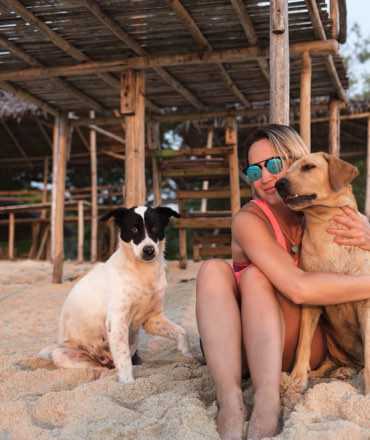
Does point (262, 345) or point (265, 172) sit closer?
point (262, 345)

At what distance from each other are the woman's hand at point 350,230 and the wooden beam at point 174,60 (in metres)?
4.15

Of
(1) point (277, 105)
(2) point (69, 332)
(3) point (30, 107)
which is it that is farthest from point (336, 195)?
(3) point (30, 107)

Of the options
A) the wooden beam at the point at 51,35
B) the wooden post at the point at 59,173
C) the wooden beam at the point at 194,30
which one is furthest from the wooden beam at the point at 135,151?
the wooden post at the point at 59,173

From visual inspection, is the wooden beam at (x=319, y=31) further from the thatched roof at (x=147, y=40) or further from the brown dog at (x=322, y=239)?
the brown dog at (x=322, y=239)

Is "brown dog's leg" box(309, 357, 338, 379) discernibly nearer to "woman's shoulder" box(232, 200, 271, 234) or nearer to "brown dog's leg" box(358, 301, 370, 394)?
"brown dog's leg" box(358, 301, 370, 394)

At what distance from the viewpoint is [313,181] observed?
123 inches

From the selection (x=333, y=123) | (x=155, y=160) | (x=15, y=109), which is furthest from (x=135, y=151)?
(x=15, y=109)

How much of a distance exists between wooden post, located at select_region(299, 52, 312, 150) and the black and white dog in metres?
3.22

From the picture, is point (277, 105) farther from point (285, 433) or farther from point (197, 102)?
point (197, 102)

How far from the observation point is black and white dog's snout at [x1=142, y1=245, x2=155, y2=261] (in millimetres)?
4012

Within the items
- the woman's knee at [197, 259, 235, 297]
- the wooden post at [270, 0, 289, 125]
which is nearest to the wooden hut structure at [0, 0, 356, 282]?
the wooden post at [270, 0, 289, 125]

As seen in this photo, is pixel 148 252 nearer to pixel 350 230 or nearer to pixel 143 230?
pixel 143 230

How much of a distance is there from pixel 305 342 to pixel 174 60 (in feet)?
15.2

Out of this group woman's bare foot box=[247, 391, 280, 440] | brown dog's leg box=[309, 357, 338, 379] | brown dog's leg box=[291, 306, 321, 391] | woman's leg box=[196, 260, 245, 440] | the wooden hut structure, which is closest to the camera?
woman's bare foot box=[247, 391, 280, 440]
